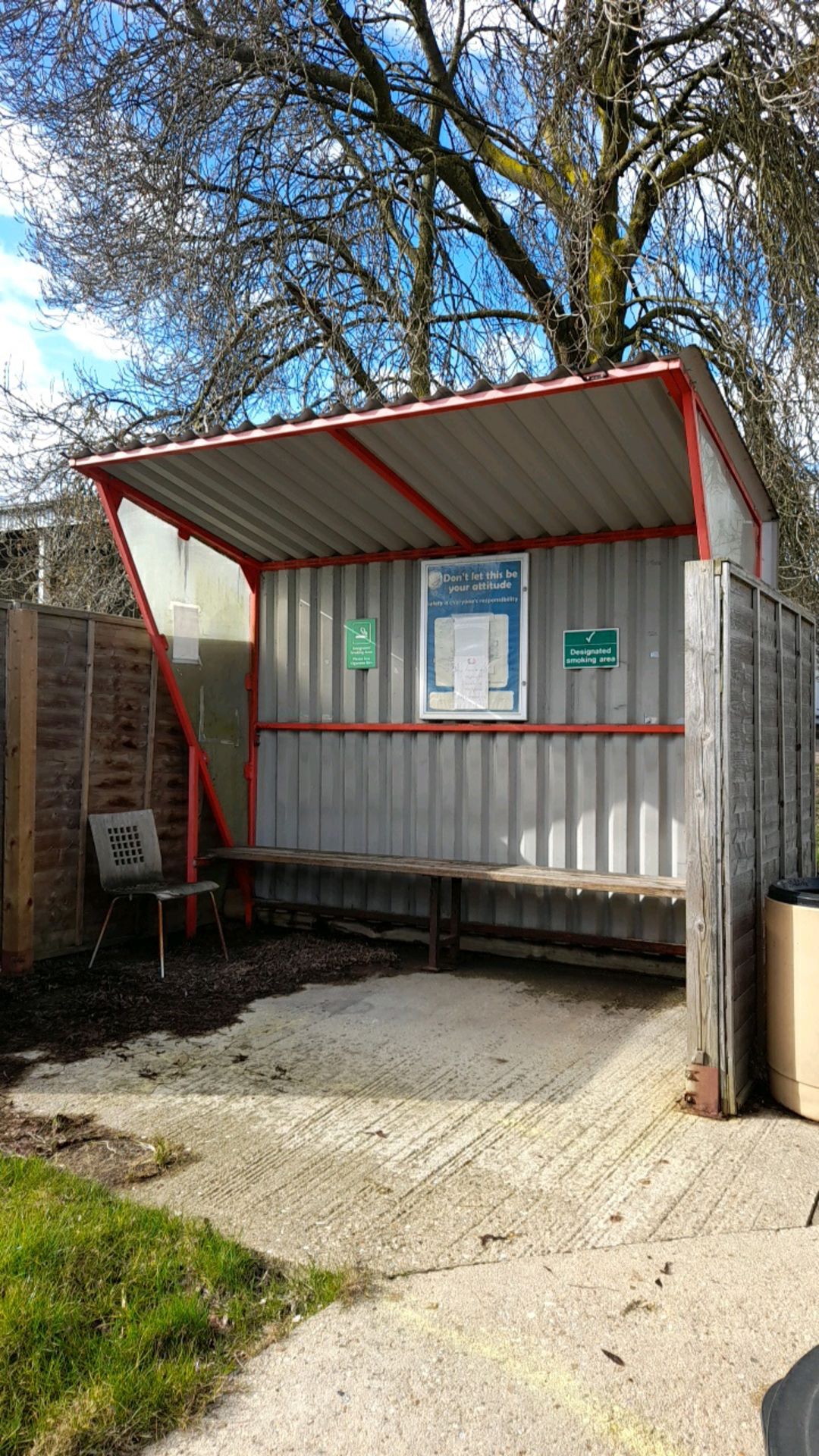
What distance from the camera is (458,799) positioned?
6398mm

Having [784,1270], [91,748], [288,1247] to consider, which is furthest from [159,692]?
[784,1270]

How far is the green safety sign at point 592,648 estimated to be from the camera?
5.85 metres

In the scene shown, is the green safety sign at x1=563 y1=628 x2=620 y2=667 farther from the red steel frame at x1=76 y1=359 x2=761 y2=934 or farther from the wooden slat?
the wooden slat

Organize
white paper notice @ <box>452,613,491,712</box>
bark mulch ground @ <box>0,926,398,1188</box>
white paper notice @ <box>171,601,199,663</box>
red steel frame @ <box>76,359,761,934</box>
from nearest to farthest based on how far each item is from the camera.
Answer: bark mulch ground @ <box>0,926,398,1188</box>
red steel frame @ <box>76,359,761,934</box>
white paper notice @ <box>452,613,491,712</box>
white paper notice @ <box>171,601,199,663</box>

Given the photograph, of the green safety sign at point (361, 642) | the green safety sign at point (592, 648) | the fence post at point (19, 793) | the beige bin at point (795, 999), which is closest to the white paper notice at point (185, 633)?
the green safety sign at point (361, 642)

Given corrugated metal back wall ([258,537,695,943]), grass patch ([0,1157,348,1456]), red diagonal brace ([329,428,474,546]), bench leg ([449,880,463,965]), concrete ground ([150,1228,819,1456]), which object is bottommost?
concrete ground ([150,1228,819,1456])

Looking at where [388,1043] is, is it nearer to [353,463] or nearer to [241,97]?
[353,463]

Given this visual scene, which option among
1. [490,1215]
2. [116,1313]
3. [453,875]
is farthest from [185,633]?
[116,1313]

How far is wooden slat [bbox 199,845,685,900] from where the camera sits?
5234 millimetres

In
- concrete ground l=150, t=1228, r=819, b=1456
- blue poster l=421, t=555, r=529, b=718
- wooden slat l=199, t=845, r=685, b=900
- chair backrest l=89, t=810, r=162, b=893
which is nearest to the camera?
concrete ground l=150, t=1228, r=819, b=1456

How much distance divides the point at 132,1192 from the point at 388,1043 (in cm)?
174

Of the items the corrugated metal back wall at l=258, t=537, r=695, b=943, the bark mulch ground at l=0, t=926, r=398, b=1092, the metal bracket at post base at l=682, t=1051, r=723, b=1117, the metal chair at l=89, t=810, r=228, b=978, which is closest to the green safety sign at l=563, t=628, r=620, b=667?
the corrugated metal back wall at l=258, t=537, r=695, b=943

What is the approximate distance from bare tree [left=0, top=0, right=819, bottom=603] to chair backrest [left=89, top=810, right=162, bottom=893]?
4.08m

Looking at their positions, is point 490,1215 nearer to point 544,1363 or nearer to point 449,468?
point 544,1363
